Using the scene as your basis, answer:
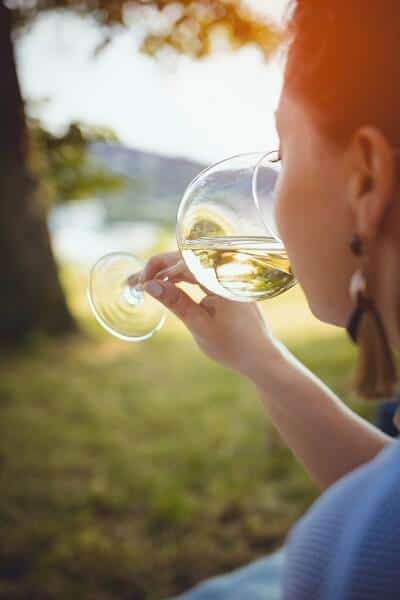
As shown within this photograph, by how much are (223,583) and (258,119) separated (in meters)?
1.22

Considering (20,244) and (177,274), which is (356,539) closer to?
(177,274)

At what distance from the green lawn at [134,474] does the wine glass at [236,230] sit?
1.61 metres

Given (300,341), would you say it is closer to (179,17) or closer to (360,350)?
(179,17)

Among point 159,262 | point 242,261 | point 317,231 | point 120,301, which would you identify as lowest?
point 120,301

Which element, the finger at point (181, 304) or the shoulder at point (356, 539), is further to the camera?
the finger at point (181, 304)

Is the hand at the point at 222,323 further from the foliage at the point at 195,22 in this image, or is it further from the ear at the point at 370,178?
the foliage at the point at 195,22

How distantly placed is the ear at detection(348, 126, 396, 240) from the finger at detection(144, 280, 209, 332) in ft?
1.57

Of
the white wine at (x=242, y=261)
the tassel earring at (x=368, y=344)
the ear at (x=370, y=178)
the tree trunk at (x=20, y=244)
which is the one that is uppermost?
the ear at (x=370, y=178)

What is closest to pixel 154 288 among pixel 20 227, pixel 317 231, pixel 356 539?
pixel 317 231

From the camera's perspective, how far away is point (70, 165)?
4.64m

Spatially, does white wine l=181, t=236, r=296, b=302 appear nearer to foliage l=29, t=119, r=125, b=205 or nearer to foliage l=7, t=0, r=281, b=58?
foliage l=7, t=0, r=281, b=58

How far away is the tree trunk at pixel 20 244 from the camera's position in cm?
456

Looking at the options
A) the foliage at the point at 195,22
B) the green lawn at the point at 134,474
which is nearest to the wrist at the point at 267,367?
the green lawn at the point at 134,474

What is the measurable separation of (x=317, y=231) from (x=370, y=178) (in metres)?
0.09
